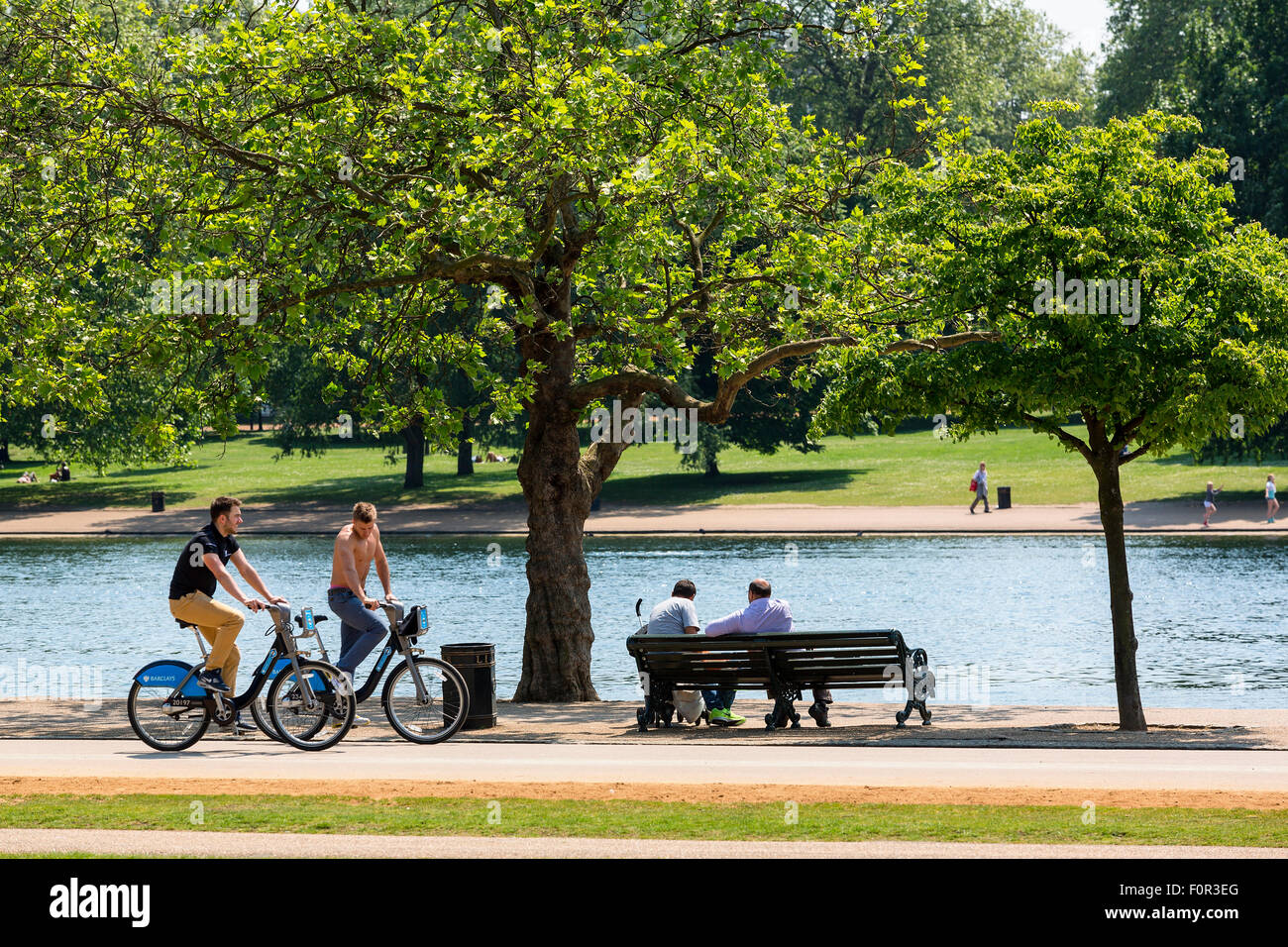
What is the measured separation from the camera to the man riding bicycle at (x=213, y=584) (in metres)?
11.1

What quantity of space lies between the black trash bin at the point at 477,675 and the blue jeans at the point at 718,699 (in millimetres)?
2266

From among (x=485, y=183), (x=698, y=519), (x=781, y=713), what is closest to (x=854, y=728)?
(x=781, y=713)

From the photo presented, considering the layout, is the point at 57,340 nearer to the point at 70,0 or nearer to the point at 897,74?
the point at 70,0

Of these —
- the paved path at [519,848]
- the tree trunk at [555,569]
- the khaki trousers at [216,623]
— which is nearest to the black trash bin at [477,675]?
the khaki trousers at [216,623]

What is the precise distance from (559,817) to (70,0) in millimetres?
11444

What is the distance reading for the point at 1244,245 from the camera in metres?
13.7

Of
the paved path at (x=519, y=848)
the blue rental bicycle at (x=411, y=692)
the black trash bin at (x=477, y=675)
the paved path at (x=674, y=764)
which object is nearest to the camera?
the paved path at (x=519, y=848)

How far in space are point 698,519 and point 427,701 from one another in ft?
116

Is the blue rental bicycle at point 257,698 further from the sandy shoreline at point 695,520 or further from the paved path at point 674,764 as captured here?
the sandy shoreline at point 695,520

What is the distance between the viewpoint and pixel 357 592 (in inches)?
476

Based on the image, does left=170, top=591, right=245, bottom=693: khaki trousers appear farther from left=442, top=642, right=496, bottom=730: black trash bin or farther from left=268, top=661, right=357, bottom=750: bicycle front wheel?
left=442, top=642, right=496, bottom=730: black trash bin

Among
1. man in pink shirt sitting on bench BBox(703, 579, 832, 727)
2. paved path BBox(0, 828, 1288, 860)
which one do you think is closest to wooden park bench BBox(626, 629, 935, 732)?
man in pink shirt sitting on bench BBox(703, 579, 832, 727)

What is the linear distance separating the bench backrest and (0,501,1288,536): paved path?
2908 cm
